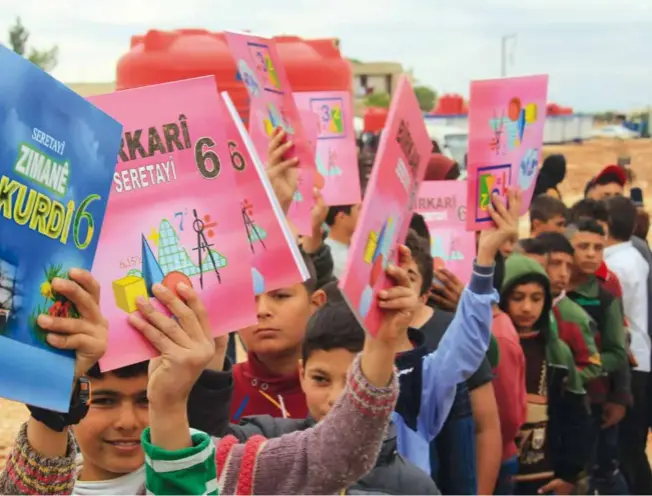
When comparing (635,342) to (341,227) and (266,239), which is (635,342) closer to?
(341,227)

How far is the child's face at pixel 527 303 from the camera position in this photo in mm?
4082

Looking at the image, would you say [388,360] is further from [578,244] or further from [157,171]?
[578,244]

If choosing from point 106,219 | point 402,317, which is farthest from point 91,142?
point 402,317

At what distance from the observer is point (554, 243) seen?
4.76m

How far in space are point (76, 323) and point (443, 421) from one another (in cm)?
170

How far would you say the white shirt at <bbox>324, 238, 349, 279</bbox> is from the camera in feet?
15.7

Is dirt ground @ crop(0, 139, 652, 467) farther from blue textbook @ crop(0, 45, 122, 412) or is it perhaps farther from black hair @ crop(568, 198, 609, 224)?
blue textbook @ crop(0, 45, 122, 412)

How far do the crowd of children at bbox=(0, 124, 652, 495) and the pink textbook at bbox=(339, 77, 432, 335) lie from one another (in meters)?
0.05

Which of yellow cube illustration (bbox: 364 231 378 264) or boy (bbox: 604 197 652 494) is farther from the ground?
yellow cube illustration (bbox: 364 231 378 264)

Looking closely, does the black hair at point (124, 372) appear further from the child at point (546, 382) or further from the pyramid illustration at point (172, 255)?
the child at point (546, 382)

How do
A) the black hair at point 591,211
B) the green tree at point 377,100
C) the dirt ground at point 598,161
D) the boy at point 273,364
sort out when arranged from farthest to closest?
the green tree at point 377,100
the dirt ground at point 598,161
the black hair at point 591,211
the boy at point 273,364

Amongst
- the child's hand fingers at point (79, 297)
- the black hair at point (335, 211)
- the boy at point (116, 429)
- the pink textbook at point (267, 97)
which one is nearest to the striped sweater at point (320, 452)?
the boy at point (116, 429)

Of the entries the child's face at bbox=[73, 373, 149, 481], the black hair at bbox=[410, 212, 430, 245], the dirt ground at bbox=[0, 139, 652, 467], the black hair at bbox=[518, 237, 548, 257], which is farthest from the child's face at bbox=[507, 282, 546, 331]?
the dirt ground at bbox=[0, 139, 652, 467]

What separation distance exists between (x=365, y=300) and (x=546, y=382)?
2369 millimetres
